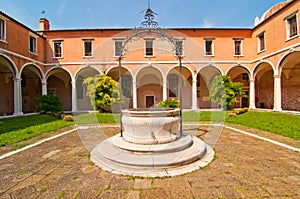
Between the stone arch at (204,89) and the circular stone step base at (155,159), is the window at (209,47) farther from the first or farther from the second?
the circular stone step base at (155,159)

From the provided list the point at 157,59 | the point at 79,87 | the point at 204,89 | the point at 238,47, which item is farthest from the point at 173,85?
the point at 79,87

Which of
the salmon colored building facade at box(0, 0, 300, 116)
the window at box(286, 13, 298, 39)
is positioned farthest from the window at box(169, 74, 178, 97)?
the window at box(286, 13, 298, 39)

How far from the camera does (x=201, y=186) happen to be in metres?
2.97

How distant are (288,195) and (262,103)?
20994 millimetres

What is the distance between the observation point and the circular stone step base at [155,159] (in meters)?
3.61

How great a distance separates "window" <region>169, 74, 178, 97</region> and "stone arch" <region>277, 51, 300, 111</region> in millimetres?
10298

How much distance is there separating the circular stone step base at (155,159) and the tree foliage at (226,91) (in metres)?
12.7

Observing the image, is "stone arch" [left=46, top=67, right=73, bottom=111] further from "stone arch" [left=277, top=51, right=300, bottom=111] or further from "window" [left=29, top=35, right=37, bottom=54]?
"stone arch" [left=277, top=51, right=300, bottom=111]

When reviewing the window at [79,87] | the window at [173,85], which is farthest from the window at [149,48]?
the window at [79,87]

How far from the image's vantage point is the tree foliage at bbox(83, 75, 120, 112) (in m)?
16.3

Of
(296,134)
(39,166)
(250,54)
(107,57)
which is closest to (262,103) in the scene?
(250,54)

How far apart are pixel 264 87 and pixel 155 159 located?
69.7 ft

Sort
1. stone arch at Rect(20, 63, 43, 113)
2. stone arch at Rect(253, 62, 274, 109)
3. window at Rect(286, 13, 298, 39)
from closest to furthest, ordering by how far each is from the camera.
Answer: window at Rect(286, 13, 298, 39) → stone arch at Rect(253, 62, 274, 109) → stone arch at Rect(20, 63, 43, 113)

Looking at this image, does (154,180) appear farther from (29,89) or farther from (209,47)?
(29,89)
